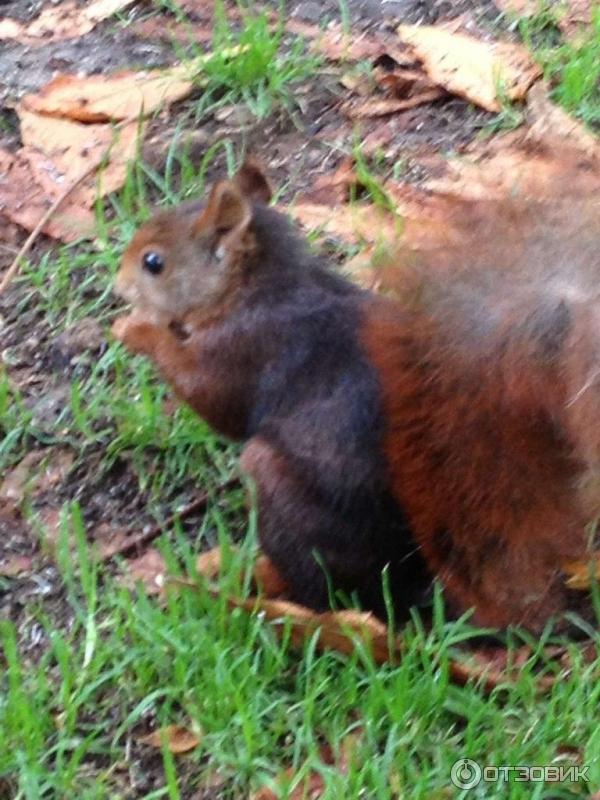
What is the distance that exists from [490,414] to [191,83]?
5.30 feet

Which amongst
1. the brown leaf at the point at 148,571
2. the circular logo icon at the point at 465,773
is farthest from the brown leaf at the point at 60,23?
the circular logo icon at the point at 465,773

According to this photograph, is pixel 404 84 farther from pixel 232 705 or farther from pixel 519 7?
pixel 232 705

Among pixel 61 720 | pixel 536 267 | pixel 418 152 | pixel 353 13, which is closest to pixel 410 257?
pixel 536 267

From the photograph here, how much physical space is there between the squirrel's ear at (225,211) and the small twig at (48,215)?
1.97 feet

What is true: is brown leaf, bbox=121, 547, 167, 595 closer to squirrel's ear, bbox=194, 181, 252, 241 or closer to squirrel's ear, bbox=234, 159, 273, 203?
squirrel's ear, bbox=194, 181, 252, 241

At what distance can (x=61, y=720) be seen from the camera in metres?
2.24

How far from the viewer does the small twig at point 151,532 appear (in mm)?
2564

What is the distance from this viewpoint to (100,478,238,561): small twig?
256 centimetres

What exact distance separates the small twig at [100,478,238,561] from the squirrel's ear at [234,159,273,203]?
0.55m

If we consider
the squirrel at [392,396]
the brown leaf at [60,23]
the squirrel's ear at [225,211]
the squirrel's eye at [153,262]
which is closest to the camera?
the squirrel at [392,396]

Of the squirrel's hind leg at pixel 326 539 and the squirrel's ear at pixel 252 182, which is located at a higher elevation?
the squirrel's ear at pixel 252 182

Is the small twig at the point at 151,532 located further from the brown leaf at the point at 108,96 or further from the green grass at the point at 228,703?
the brown leaf at the point at 108,96

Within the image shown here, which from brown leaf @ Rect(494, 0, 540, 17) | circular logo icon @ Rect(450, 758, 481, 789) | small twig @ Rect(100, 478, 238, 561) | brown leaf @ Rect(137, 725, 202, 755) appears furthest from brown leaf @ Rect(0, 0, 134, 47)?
circular logo icon @ Rect(450, 758, 481, 789)

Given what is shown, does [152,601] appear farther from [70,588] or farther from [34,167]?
[34,167]
